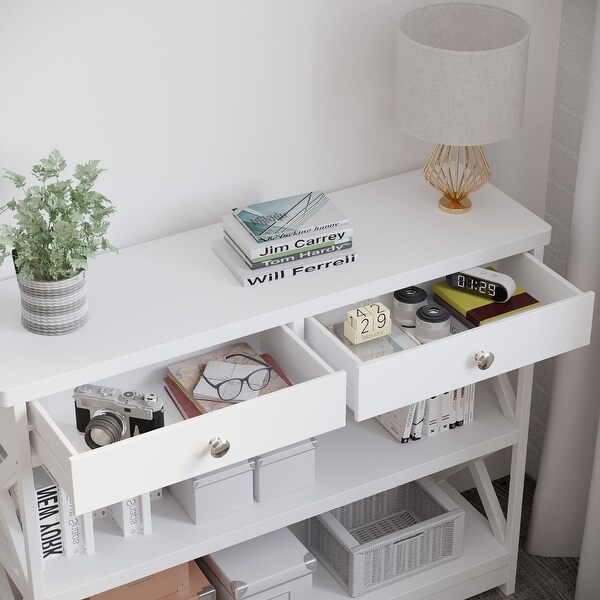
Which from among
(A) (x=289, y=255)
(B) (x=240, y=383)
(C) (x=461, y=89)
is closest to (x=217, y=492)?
(B) (x=240, y=383)

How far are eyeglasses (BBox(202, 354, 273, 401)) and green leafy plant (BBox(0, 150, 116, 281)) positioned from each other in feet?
1.18

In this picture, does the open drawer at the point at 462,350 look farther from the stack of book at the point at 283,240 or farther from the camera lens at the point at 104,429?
the camera lens at the point at 104,429

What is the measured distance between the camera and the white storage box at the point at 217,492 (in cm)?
209

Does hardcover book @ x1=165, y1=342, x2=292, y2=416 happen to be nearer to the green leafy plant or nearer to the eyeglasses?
the eyeglasses

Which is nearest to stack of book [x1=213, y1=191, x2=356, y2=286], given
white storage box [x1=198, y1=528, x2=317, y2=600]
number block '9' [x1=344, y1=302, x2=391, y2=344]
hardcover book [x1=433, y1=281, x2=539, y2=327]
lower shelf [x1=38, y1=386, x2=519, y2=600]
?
number block '9' [x1=344, y1=302, x2=391, y2=344]

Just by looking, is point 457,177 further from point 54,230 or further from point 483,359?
point 54,230

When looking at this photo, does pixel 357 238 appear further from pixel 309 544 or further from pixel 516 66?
pixel 309 544

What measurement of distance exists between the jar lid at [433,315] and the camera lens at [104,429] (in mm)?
610

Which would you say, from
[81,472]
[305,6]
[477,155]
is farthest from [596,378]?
[81,472]

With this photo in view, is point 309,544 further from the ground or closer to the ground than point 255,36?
closer to the ground

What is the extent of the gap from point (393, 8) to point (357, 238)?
19.6 inches

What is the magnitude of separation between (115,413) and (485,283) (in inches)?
30.0

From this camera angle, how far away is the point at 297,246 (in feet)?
6.64

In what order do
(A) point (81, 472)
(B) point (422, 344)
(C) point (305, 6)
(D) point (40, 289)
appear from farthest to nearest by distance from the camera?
(C) point (305, 6) < (B) point (422, 344) < (D) point (40, 289) < (A) point (81, 472)
